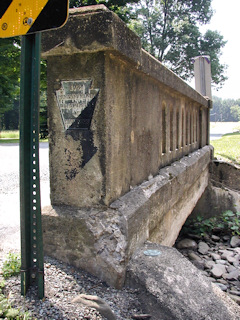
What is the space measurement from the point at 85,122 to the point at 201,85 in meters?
8.86

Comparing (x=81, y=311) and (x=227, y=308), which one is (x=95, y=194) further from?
(x=227, y=308)

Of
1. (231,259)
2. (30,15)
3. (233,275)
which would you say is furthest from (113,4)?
(30,15)

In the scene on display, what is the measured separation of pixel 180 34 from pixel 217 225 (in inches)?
1011

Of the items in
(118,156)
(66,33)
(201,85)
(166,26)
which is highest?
(166,26)

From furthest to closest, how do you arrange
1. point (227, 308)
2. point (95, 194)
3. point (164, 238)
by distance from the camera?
point (164, 238) → point (95, 194) → point (227, 308)

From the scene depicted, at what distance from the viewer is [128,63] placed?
2461mm

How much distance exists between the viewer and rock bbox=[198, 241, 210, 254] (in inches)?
228

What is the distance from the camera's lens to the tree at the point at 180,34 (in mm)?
28547

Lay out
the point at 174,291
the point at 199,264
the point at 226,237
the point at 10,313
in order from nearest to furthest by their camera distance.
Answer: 1. the point at 10,313
2. the point at 174,291
3. the point at 199,264
4. the point at 226,237

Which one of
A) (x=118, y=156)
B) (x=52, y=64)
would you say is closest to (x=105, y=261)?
(x=118, y=156)

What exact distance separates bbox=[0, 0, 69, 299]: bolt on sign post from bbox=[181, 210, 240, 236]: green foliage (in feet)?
16.8

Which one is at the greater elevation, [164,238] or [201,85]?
[201,85]

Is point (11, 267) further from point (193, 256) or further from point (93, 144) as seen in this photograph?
point (193, 256)

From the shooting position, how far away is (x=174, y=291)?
Answer: 197 centimetres
